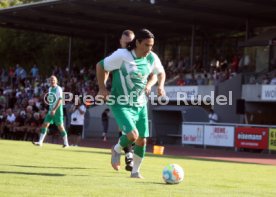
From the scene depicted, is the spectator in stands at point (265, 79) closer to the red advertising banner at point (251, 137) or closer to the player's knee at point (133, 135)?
the red advertising banner at point (251, 137)

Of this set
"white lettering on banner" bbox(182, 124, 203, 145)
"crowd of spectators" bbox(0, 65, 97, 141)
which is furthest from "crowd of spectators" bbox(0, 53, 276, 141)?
"white lettering on banner" bbox(182, 124, 203, 145)

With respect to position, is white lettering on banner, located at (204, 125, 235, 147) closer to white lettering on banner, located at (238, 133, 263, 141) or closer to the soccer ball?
white lettering on banner, located at (238, 133, 263, 141)

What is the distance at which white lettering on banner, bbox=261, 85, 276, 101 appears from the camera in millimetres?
31323

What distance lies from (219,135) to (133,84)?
19.2 m

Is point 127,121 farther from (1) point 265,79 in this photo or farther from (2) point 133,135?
(1) point 265,79

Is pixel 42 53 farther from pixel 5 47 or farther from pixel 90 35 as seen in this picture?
pixel 90 35

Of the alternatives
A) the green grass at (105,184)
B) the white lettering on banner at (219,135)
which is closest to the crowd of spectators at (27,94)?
the white lettering on banner at (219,135)

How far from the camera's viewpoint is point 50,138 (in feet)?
107

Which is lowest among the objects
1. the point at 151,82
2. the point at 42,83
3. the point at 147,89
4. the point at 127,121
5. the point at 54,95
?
the point at 127,121

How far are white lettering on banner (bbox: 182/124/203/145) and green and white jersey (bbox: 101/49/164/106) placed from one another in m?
19.7

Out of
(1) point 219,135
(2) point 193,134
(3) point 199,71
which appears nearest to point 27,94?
(3) point 199,71

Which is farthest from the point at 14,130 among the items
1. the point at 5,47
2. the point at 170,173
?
the point at 5,47

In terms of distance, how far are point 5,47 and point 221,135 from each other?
37.1 metres

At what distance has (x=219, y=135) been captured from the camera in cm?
2897
